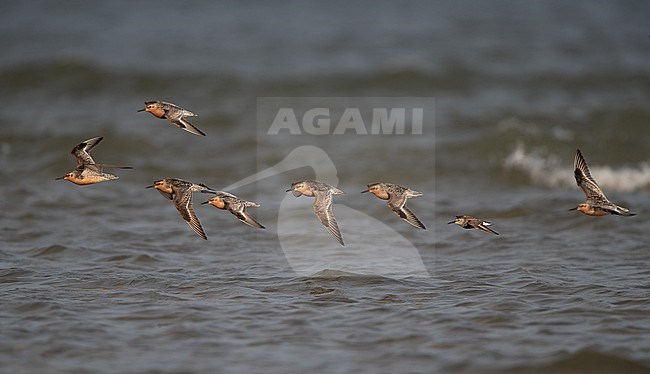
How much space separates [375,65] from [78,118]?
227 inches

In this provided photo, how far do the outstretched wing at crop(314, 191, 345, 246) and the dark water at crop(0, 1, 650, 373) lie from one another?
1.70 feet

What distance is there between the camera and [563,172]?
1191cm

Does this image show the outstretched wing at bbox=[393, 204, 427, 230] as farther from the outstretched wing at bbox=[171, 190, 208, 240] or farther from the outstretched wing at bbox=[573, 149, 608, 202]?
the outstretched wing at bbox=[171, 190, 208, 240]

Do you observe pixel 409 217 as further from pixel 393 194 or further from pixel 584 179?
pixel 584 179

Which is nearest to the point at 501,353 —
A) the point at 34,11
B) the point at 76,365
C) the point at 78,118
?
the point at 76,365

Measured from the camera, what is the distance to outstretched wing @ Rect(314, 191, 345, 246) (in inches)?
280

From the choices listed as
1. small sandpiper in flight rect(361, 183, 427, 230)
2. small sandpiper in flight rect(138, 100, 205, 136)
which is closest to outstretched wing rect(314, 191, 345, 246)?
small sandpiper in flight rect(361, 183, 427, 230)

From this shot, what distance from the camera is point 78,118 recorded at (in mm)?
14305

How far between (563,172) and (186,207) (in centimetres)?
657

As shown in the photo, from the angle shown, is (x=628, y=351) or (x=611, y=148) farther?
(x=611, y=148)

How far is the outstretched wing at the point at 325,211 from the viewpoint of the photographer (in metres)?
7.12

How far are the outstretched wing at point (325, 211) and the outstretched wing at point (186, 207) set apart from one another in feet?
3.42

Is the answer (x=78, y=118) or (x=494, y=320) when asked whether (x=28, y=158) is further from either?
(x=494, y=320)

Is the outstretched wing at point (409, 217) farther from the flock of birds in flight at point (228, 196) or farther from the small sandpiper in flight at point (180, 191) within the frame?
the small sandpiper in flight at point (180, 191)
